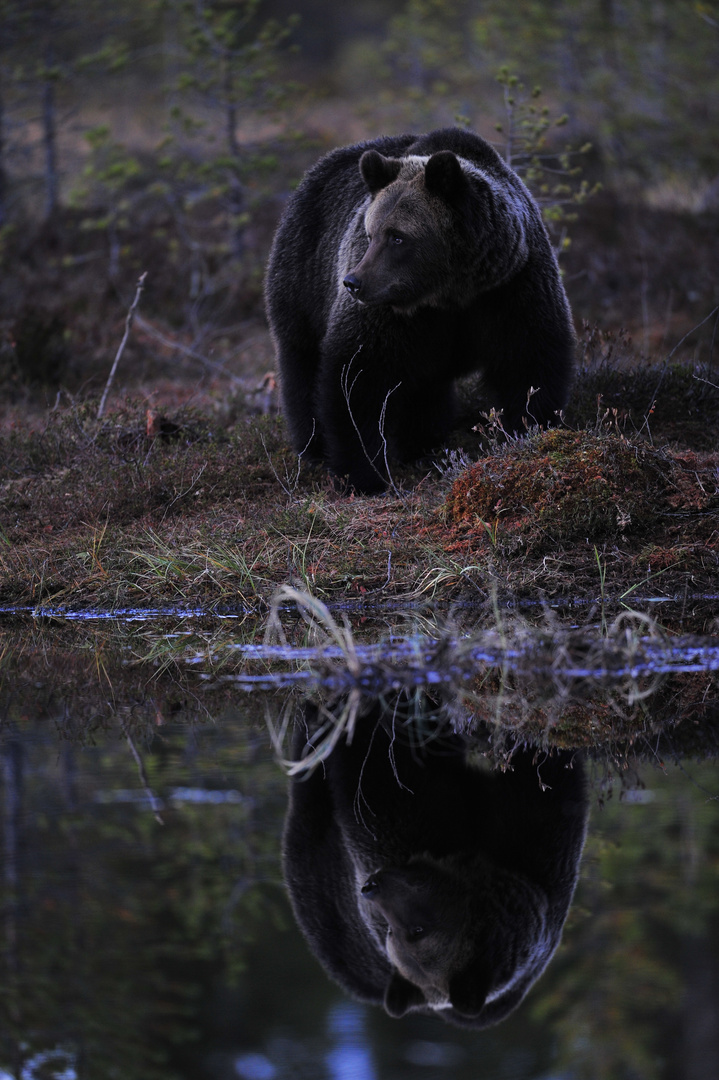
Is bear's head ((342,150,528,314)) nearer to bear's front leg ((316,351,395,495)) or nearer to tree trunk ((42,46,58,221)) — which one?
bear's front leg ((316,351,395,495))

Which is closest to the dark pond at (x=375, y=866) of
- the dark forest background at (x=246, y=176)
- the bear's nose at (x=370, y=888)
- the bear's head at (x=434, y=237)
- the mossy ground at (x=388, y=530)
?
the bear's nose at (x=370, y=888)

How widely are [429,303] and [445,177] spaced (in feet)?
2.45

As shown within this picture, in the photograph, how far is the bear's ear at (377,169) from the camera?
6863 millimetres

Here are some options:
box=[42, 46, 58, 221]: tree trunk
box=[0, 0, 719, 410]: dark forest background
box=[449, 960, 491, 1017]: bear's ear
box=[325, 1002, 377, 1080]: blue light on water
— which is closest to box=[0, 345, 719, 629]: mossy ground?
box=[0, 0, 719, 410]: dark forest background

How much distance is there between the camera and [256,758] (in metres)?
Result: 3.49

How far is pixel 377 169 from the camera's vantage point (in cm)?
694

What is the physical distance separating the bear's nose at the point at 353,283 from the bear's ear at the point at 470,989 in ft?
16.2

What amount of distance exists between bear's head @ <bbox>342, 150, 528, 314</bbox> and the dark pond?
2965mm

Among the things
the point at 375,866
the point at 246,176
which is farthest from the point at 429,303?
the point at 246,176

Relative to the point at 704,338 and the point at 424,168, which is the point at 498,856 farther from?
the point at 704,338

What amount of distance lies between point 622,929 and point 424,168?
5.48 m

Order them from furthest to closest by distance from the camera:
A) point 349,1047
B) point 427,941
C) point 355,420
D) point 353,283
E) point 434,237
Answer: point 355,420 → point 434,237 → point 353,283 → point 427,941 → point 349,1047

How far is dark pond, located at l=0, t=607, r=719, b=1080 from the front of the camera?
1903mm

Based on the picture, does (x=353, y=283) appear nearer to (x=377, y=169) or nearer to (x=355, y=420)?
(x=377, y=169)
